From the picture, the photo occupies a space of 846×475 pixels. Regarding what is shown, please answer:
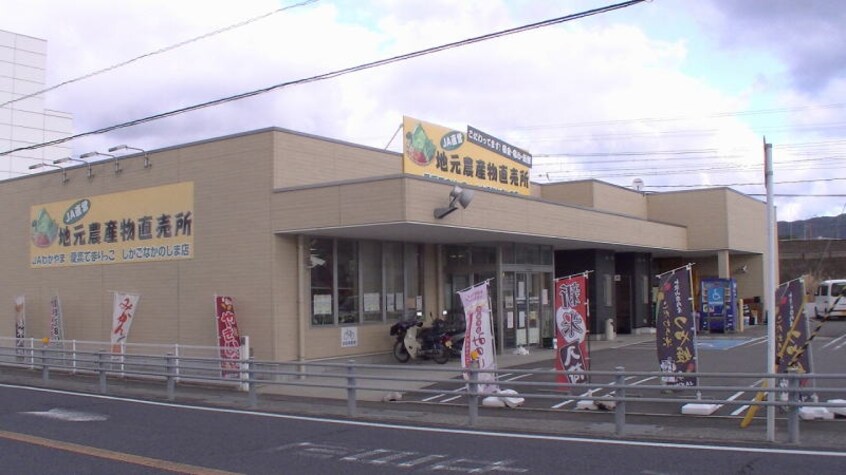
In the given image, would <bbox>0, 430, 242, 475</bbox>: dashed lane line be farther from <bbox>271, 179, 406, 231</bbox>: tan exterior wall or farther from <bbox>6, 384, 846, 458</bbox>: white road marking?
<bbox>271, 179, 406, 231</bbox>: tan exterior wall

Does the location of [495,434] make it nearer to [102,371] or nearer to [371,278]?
[102,371]

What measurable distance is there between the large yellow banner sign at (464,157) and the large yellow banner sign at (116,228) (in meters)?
5.82

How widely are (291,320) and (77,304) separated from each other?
851 centimetres

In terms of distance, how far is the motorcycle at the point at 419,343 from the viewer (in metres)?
20.2

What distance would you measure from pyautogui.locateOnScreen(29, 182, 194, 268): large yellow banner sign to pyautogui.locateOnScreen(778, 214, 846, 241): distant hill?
223 ft

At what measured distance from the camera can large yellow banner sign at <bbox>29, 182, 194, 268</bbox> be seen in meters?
20.4

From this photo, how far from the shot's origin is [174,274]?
67.1ft

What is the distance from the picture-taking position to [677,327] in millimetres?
13625

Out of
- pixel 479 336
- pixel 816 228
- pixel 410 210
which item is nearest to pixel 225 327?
pixel 410 210

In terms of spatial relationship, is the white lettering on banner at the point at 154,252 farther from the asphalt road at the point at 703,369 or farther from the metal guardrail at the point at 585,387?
the asphalt road at the point at 703,369

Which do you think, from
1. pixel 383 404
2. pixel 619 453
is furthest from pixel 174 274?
pixel 619 453

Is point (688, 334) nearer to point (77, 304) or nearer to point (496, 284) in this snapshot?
point (496, 284)

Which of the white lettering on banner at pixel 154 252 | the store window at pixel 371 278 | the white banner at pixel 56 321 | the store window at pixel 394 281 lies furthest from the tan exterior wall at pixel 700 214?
the white banner at pixel 56 321

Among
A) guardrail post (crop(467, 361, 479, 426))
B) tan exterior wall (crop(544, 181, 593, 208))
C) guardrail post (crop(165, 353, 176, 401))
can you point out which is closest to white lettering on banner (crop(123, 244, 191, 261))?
guardrail post (crop(165, 353, 176, 401))
